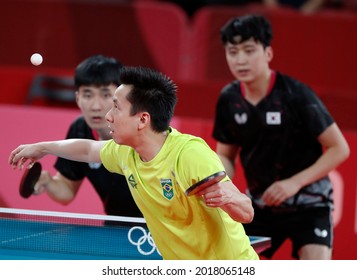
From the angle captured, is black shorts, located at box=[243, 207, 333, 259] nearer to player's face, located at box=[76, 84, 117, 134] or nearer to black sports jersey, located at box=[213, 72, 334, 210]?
black sports jersey, located at box=[213, 72, 334, 210]

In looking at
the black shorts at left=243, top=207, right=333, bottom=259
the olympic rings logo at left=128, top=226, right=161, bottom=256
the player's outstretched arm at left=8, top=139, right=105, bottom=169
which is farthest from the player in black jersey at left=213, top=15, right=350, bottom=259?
the player's outstretched arm at left=8, top=139, right=105, bottom=169

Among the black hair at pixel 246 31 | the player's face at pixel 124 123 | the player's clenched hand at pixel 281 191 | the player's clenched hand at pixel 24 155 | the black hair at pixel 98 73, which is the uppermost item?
the black hair at pixel 246 31

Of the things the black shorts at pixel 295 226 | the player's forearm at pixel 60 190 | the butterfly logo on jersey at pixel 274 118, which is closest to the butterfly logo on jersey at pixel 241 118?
the butterfly logo on jersey at pixel 274 118

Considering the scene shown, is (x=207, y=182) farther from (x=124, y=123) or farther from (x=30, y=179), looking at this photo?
(x=30, y=179)

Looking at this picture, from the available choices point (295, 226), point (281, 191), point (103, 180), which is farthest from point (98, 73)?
point (295, 226)

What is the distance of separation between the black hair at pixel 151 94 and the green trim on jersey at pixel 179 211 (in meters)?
0.13

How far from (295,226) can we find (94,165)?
1431mm

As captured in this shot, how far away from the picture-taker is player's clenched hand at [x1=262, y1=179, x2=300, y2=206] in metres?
6.04

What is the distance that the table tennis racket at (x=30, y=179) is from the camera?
5.72 metres

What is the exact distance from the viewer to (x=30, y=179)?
5.78 metres

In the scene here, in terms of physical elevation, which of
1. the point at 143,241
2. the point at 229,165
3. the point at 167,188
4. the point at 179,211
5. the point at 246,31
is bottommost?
the point at 143,241

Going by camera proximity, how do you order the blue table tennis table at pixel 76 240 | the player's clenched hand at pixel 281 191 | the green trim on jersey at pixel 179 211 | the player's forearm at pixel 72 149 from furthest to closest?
the player's clenched hand at pixel 281 191, the blue table tennis table at pixel 76 240, the player's forearm at pixel 72 149, the green trim on jersey at pixel 179 211

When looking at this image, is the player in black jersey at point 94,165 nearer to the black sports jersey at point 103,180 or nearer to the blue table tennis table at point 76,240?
the black sports jersey at point 103,180

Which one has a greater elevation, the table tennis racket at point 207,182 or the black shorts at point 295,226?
the table tennis racket at point 207,182
